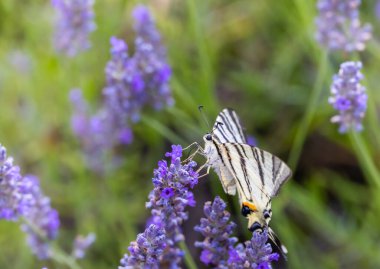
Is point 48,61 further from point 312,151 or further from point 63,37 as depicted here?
point 312,151

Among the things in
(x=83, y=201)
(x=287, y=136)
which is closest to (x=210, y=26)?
(x=287, y=136)

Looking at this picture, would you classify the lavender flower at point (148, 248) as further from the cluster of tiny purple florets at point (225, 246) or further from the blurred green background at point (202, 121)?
the blurred green background at point (202, 121)

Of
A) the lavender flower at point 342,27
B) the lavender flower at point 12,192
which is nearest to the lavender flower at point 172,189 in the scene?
the lavender flower at point 12,192

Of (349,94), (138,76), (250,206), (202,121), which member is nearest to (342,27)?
(349,94)

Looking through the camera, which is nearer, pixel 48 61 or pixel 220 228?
pixel 220 228

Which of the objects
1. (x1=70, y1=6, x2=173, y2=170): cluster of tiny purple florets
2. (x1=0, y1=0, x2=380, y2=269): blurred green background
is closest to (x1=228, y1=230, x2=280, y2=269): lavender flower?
(x1=70, y1=6, x2=173, y2=170): cluster of tiny purple florets

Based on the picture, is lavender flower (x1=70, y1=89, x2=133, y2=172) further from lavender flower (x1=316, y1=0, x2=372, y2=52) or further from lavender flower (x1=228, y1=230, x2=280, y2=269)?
lavender flower (x1=228, y1=230, x2=280, y2=269)
